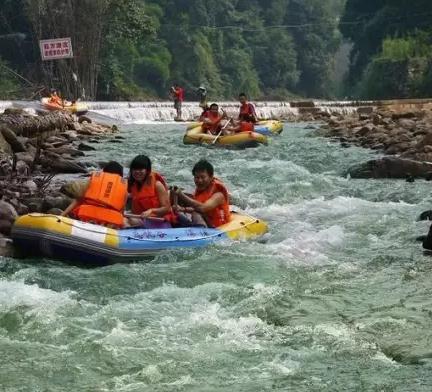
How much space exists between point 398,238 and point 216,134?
8.88 metres

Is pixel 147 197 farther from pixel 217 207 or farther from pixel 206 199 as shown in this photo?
pixel 217 207

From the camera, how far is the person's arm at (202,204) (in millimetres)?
7301

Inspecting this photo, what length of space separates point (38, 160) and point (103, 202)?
524 centimetres

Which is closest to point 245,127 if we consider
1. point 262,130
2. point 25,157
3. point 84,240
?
point 262,130

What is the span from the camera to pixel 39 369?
419cm

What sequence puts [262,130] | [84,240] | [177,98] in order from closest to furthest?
1. [84,240]
2. [262,130]
3. [177,98]

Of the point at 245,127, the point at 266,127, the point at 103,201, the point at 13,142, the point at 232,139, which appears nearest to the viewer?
the point at 103,201

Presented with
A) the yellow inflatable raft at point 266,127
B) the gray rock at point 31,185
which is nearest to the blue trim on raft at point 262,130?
the yellow inflatable raft at point 266,127

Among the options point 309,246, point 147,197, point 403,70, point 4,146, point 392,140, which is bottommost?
point 309,246

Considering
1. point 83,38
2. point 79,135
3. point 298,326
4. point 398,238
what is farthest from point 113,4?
point 298,326

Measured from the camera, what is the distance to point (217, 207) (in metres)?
7.50

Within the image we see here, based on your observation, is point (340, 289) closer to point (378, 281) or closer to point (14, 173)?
point (378, 281)

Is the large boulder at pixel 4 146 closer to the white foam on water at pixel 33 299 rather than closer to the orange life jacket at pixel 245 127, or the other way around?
the orange life jacket at pixel 245 127

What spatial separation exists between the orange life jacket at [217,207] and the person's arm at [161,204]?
482 mm
